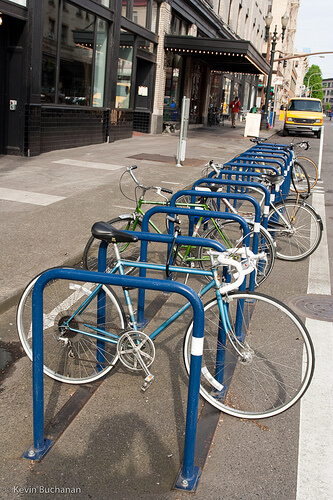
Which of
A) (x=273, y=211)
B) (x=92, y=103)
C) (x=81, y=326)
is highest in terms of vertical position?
(x=92, y=103)

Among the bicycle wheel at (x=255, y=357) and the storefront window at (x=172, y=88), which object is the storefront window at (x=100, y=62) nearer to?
the storefront window at (x=172, y=88)

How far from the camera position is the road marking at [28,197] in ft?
28.1

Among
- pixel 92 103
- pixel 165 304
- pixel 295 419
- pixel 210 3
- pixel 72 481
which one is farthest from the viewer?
pixel 210 3

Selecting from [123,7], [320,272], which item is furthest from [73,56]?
[320,272]

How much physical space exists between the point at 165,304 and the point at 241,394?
1.74m

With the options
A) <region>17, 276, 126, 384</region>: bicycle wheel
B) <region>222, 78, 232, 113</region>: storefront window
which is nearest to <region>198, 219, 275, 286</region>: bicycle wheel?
<region>17, 276, 126, 384</region>: bicycle wheel

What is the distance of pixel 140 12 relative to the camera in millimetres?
19812

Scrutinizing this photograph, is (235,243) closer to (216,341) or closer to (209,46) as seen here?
(216,341)

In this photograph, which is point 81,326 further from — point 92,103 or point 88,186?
point 92,103

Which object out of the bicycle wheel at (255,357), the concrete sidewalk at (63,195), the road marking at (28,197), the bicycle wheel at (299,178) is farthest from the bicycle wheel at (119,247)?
the bicycle wheel at (299,178)

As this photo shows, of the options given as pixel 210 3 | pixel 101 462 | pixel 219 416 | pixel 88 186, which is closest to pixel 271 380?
pixel 219 416

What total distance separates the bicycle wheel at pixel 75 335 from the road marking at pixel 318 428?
1.29m

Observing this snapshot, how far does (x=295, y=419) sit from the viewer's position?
3.45 metres

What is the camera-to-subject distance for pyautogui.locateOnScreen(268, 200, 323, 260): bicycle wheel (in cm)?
679
